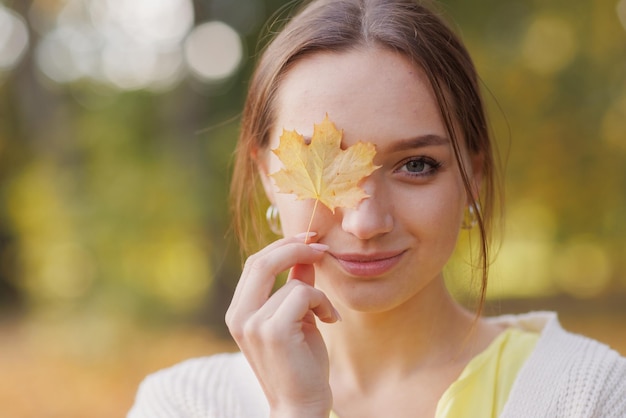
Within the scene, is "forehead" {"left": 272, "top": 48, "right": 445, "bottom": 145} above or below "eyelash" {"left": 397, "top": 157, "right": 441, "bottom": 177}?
above

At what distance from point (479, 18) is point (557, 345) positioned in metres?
6.55

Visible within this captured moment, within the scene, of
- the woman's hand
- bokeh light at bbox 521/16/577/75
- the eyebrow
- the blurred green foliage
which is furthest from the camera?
bokeh light at bbox 521/16/577/75

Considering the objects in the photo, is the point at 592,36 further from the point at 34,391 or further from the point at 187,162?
the point at 34,391

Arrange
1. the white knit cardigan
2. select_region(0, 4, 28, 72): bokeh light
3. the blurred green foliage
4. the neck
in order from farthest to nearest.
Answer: select_region(0, 4, 28, 72): bokeh light
the blurred green foliage
the neck
the white knit cardigan

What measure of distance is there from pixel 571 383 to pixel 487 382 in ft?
0.68

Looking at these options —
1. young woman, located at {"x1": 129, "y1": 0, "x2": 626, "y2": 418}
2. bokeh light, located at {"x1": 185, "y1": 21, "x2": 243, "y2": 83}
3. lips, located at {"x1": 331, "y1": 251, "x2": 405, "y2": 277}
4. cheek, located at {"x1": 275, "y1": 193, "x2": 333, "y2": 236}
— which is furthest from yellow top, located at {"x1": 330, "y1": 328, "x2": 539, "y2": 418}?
bokeh light, located at {"x1": 185, "y1": 21, "x2": 243, "y2": 83}

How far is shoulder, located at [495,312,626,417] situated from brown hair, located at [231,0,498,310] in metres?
0.25

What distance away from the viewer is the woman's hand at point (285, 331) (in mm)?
1668

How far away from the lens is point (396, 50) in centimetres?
185

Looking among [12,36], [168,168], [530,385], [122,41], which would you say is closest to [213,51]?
[122,41]

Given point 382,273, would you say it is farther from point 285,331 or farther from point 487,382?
point 487,382

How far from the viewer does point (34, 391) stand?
7.06 m

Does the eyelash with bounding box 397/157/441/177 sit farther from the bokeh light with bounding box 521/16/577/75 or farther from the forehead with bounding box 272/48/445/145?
the bokeh light with bounding box 521/16/577/75

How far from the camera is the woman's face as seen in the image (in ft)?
5.76
